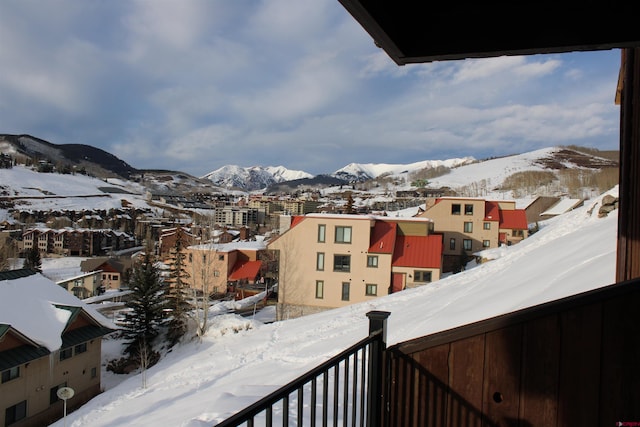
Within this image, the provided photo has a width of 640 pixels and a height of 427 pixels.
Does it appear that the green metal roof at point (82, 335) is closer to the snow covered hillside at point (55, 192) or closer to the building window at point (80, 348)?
the building window at point (80, 348)

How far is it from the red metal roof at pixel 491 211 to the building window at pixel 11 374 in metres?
22.6

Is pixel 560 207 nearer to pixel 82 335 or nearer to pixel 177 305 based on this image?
pixel 177 305

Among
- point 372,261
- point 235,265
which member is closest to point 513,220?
point 372,261

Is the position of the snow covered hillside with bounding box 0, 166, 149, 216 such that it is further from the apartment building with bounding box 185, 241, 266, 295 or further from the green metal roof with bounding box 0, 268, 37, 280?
the green metal roof with bounding box 0, 268, 37, 280

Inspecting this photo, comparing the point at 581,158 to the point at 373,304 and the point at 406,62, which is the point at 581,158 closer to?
the point at 373,304

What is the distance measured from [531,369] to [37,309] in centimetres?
1484

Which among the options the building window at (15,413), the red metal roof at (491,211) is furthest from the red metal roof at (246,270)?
the building window at (15,413)

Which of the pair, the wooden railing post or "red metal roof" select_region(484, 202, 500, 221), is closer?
the wooden railing post

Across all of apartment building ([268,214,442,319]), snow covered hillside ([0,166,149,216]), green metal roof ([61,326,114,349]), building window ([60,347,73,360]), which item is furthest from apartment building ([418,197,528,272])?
snow covered hillside ([0,166,149,216])

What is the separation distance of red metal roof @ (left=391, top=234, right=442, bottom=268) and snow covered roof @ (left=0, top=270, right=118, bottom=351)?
40.5 feet

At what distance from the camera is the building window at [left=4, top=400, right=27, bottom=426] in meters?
10.5

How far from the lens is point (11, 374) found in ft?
34.8

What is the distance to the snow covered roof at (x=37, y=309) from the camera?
11.4 metres

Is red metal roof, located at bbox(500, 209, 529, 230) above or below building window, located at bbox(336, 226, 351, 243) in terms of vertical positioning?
above
